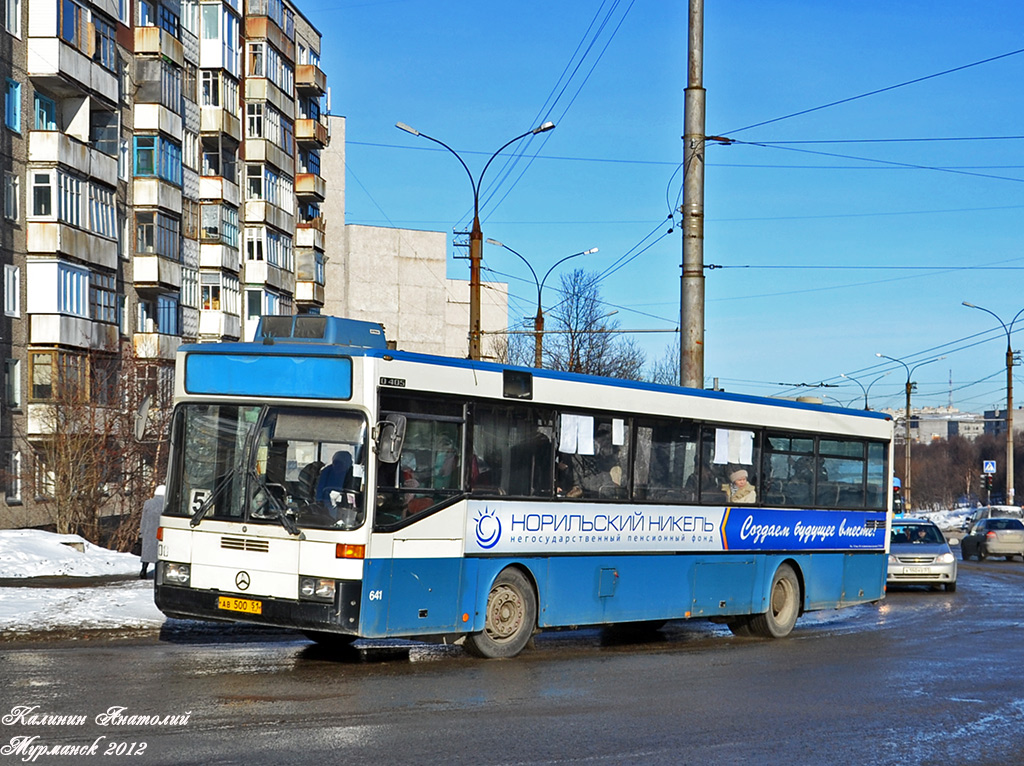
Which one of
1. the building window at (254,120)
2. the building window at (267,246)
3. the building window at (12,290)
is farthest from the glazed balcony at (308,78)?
the building window at (12,290)

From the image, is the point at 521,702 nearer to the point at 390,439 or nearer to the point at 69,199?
the point at 390,439

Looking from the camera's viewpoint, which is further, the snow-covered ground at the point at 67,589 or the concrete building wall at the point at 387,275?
the concrete building wall at the point at 387,275

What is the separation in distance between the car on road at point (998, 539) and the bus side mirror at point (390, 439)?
3599 centimetres

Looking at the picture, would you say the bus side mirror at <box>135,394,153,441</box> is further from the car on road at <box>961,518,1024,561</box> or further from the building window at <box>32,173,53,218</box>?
the car on road at <box>961,518,1024,561</box>

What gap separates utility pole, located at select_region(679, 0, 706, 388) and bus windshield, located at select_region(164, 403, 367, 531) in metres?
9.03

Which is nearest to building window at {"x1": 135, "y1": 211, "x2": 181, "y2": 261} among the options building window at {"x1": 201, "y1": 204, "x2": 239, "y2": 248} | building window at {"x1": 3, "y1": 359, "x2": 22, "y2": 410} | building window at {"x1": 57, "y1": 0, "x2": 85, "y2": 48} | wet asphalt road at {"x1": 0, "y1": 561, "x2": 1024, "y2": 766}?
building window at {"x1": 201, "y1": 204, "x2": 239, "y2": 248}

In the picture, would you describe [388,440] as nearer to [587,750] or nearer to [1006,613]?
[587,750]

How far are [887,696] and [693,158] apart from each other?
11.0 metres

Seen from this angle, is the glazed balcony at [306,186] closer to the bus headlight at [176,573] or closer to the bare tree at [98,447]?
the bare tree at [98,447]

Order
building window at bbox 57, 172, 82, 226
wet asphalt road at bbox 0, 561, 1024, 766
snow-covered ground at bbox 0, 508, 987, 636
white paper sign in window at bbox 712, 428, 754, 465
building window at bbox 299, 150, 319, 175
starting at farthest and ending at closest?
building window at bbox 299, 150, 319, 175
building window at bbox 57, 172, 82, 226
white paper sign in window at bbox 712, 428, 754, 465
snow-covered ground at bbox 0, 508, 987, 636
wet asphalt road at bbox 0, 561, 1024, 766

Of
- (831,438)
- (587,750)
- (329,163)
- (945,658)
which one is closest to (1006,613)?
(831,438)

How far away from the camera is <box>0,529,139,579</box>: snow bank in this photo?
22.1 metres

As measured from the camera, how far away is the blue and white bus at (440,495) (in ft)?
38.6

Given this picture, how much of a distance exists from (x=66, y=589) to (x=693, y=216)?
1020 centimetres
